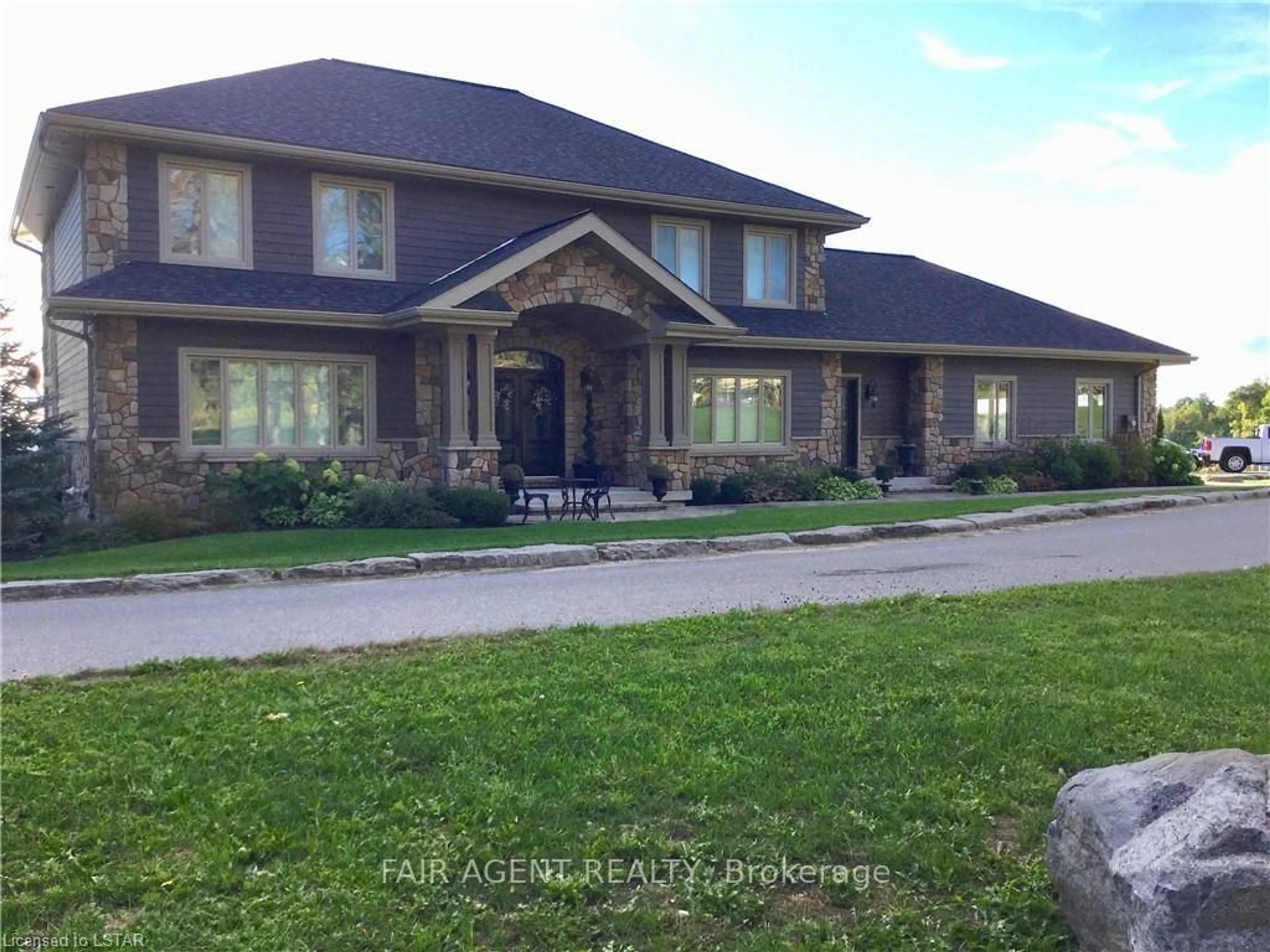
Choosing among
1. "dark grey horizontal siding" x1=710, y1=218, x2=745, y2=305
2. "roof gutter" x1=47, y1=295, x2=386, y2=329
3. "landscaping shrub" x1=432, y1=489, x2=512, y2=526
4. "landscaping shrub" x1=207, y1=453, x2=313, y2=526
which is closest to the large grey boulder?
"landscaping shrub" x1=432, y1=489, x2=512, y2=526

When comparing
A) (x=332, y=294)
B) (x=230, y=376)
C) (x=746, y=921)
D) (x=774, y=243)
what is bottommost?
(x=746, y=921)

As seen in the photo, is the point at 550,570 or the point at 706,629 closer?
the point at 706,629

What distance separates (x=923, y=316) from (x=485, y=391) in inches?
473

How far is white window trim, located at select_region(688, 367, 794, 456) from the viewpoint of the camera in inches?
835

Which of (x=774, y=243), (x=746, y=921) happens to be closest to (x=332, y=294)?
(x=774, y=243)

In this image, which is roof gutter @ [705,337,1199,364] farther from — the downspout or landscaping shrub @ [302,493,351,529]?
the downspout

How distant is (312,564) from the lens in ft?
37.4

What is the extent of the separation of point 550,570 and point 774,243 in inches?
516

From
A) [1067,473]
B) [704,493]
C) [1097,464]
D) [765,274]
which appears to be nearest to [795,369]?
[765,274]

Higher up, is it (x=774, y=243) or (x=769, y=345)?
(x=774, y=243)

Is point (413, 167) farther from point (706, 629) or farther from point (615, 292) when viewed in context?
point (706, 629)

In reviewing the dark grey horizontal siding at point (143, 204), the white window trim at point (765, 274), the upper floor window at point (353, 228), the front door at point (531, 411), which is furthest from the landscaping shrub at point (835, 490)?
the dark grey horizontal siding at point (143, 204)

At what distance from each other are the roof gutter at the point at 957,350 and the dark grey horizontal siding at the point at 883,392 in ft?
2.82

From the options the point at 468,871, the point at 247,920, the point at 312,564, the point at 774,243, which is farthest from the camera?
the point at 774,243
